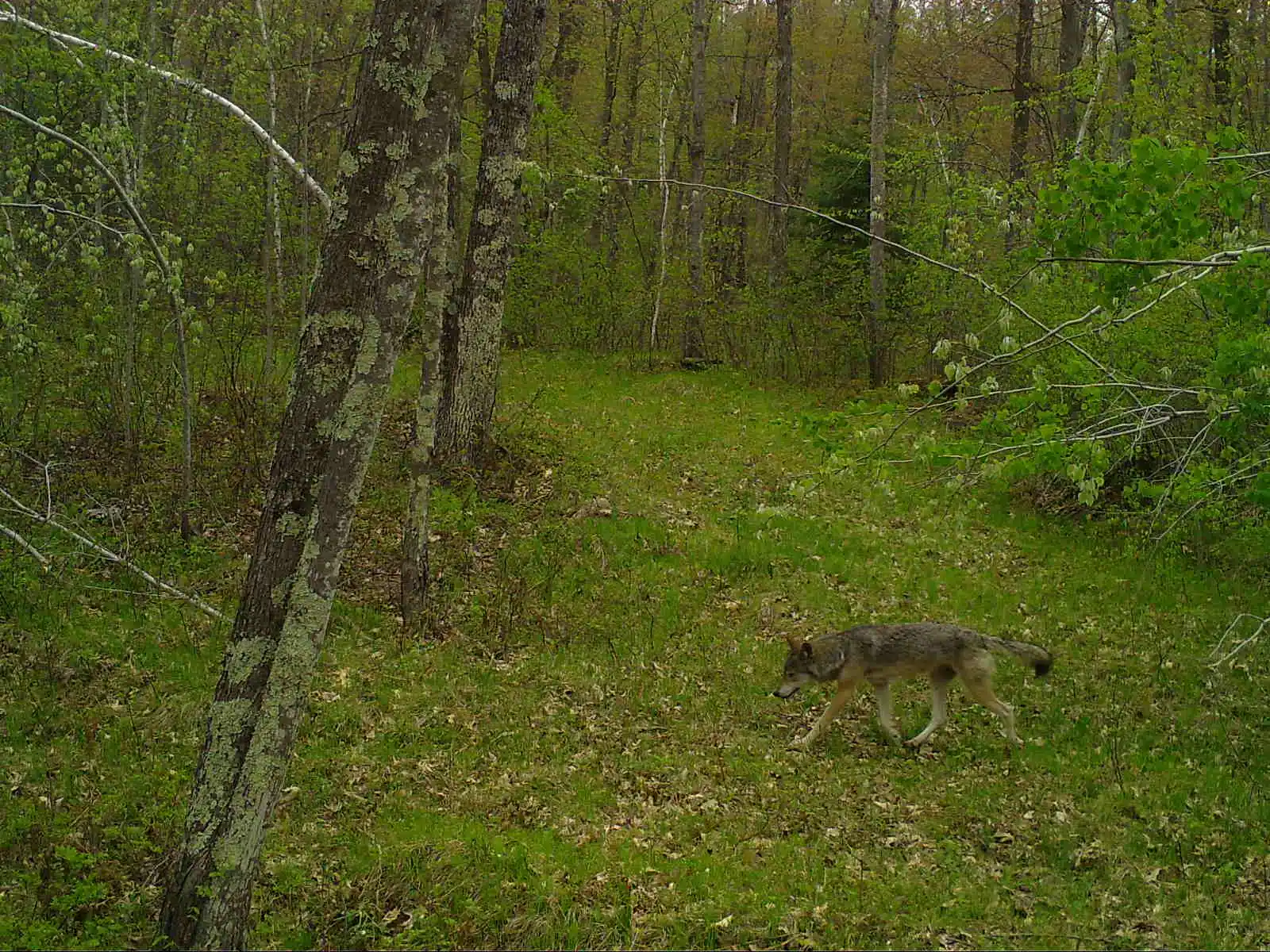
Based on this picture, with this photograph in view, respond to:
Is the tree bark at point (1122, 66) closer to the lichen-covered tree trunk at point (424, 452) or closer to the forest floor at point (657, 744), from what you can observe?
the forest floor at point (657, 744)

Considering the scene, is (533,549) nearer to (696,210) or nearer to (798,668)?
(798,668)

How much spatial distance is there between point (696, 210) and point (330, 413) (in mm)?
20479

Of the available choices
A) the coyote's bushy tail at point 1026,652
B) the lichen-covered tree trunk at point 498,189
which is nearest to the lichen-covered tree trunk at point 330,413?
the coyote's bushy tail at point 1026,652

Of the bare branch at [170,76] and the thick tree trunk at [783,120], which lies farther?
the thick tree trunk at [783,120]

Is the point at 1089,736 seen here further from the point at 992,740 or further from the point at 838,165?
the point at 838,165

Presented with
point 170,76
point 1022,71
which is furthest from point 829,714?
point 1022,71

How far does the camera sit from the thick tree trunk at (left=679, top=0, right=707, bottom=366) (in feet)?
78.2

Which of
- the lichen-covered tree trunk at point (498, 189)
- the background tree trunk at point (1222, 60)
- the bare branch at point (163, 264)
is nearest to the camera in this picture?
the bare branch at point (163, 264)

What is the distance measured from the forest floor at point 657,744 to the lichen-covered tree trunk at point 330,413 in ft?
5.49

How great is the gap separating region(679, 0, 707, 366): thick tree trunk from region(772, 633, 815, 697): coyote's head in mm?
15404

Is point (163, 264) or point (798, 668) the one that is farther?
point (798, 668)

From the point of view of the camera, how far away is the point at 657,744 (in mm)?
9055

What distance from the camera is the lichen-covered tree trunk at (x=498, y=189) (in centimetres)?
1358

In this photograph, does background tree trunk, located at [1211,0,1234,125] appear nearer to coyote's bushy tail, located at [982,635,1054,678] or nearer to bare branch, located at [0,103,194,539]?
coyote's bushy tail, located at [982,635,1054,678]
